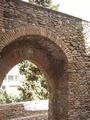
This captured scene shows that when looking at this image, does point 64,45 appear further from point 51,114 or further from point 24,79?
point 24,79

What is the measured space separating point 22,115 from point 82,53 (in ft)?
13.2

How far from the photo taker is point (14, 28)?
6367 millimetres

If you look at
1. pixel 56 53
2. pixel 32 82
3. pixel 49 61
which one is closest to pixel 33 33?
pixel 56 53

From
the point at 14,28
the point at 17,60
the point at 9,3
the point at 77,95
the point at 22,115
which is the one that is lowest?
the point at 22,115

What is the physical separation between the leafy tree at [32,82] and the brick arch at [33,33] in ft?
24.8

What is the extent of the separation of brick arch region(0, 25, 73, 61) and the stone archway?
0.41 feet

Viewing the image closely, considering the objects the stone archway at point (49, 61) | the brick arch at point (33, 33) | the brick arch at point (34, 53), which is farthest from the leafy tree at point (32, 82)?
the brick arch at point (33, 33)

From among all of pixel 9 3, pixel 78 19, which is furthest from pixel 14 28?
pixel 78 19

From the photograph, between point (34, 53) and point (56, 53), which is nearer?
point (56, 53)

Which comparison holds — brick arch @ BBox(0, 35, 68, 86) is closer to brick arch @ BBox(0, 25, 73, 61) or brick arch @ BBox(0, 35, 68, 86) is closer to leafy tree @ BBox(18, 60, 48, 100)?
brick arch @ BBox(0, 25, 73, 61)

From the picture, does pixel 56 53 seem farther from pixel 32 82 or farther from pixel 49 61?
pixel 32 82

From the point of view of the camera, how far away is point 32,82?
15.3 meters

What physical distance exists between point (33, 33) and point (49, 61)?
6.94 feet

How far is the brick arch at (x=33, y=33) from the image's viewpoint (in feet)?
20.5
